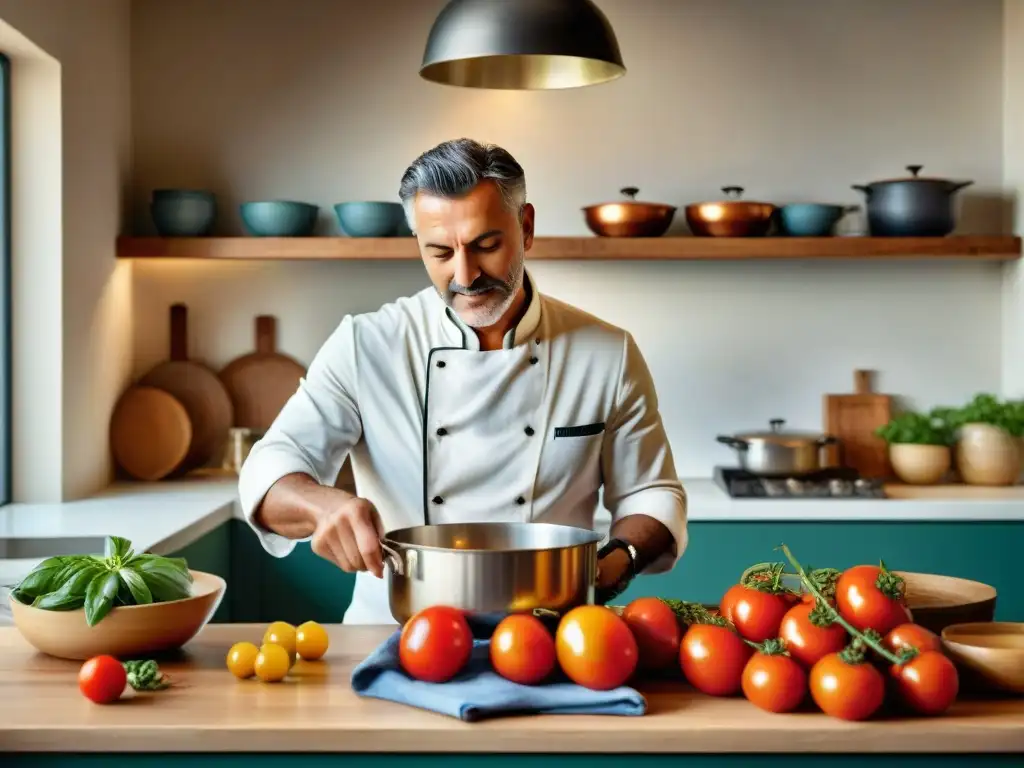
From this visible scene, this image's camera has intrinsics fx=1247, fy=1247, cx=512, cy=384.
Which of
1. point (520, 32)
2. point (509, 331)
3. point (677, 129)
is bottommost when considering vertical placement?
point (509, 331)

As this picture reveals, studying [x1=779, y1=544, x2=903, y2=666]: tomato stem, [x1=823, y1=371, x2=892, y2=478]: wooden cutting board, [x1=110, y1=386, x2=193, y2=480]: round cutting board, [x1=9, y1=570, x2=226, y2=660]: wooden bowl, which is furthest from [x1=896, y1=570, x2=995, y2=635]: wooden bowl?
[x1=110, y1=386, x2=193, y2=480]: round cutting board

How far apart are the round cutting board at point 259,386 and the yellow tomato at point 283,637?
2596 millimetres

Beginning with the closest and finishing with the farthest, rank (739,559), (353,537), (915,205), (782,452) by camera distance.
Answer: (353,537) → (739,559) → (782,452) → (915,205)

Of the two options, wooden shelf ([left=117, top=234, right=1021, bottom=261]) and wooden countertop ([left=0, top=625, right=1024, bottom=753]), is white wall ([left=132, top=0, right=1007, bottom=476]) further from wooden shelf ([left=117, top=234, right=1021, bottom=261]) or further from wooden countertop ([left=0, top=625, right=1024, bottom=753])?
wooden countertop ([left=0, top=625, right=1024, bottom=753])

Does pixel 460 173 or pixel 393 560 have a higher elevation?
pixel 460 173

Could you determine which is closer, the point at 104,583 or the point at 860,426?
the point at 104,583

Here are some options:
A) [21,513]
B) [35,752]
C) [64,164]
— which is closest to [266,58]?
[64,164]

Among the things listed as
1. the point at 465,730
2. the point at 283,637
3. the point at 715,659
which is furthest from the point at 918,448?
the point at 465,730

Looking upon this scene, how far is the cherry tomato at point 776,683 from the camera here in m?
1.38

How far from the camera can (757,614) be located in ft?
4.94

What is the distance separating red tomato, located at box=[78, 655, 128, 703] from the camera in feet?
4.76

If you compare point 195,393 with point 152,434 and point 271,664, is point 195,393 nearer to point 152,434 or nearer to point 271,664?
point 152,434

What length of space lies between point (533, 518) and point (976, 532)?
1737mm

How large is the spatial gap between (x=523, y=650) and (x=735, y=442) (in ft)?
8.29
